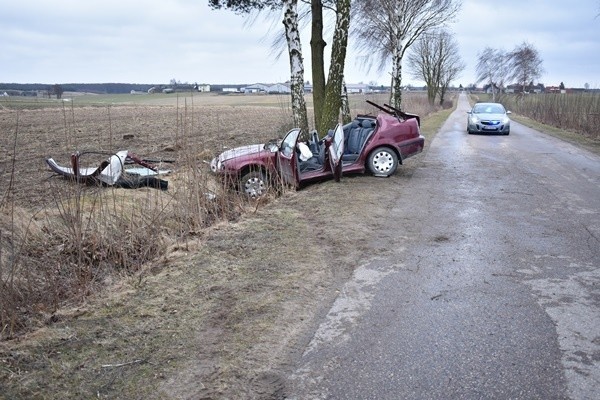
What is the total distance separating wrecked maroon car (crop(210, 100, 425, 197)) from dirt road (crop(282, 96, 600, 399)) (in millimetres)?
2257

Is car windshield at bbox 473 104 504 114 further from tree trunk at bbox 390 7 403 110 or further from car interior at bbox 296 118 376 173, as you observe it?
car interior at bbox 296 118 376 173

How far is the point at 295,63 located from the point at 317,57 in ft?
2.22

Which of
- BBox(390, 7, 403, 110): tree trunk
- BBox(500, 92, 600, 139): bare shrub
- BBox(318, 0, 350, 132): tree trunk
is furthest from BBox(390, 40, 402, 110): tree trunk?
BBox(318, 0, 350, 132): tree trunk

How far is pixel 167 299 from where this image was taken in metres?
4.57

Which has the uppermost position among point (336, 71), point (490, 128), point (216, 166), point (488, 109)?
point (336, 71)

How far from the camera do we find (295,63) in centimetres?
1541

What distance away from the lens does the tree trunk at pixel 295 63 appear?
598 inches

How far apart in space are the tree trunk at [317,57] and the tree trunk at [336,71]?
4.09 feet

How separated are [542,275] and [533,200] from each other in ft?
13.3

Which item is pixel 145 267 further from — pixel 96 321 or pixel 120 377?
pixel 120 377

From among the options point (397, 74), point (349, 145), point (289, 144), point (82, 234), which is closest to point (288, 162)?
point (289, 144)

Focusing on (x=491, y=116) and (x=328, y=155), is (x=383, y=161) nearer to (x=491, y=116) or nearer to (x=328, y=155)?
(x=328, y=155)

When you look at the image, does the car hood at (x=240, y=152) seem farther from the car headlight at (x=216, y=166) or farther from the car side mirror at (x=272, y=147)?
the car headlight at (x=216, y=166)

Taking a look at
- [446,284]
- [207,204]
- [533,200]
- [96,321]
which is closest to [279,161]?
[207,204]
